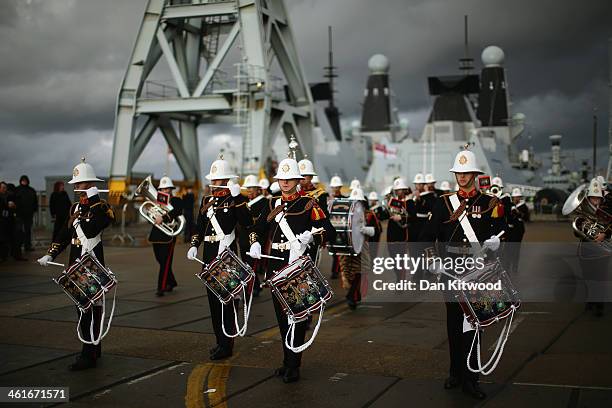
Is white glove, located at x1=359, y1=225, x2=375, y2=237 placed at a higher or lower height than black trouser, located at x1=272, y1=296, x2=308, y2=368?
higher

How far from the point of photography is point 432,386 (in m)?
6.32

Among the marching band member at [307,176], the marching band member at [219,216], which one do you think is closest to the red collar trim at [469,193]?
the marching band member at [219,216]

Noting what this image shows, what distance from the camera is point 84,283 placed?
7.04m

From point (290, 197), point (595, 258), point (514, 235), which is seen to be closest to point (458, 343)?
point (290, 197)

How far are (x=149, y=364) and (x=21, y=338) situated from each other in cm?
226

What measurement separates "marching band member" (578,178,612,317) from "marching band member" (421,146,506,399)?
14.0ft

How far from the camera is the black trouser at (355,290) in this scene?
36.0 feet

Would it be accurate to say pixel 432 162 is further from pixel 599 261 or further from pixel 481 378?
pixel 481 378

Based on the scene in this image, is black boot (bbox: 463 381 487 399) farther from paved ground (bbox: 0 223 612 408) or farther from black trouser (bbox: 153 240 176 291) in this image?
black trouser (bbox: 153 240 176 291)

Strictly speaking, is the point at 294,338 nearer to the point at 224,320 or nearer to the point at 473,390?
the point at 224,320

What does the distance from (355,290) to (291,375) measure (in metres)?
4.69

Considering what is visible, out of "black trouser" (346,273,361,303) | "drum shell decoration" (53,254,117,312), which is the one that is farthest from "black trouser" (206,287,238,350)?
"black trouser" (346,273,361,303)

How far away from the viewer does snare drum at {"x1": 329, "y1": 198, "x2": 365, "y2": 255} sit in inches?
408

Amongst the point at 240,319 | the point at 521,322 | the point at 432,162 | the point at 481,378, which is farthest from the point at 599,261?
the point at 432,162
